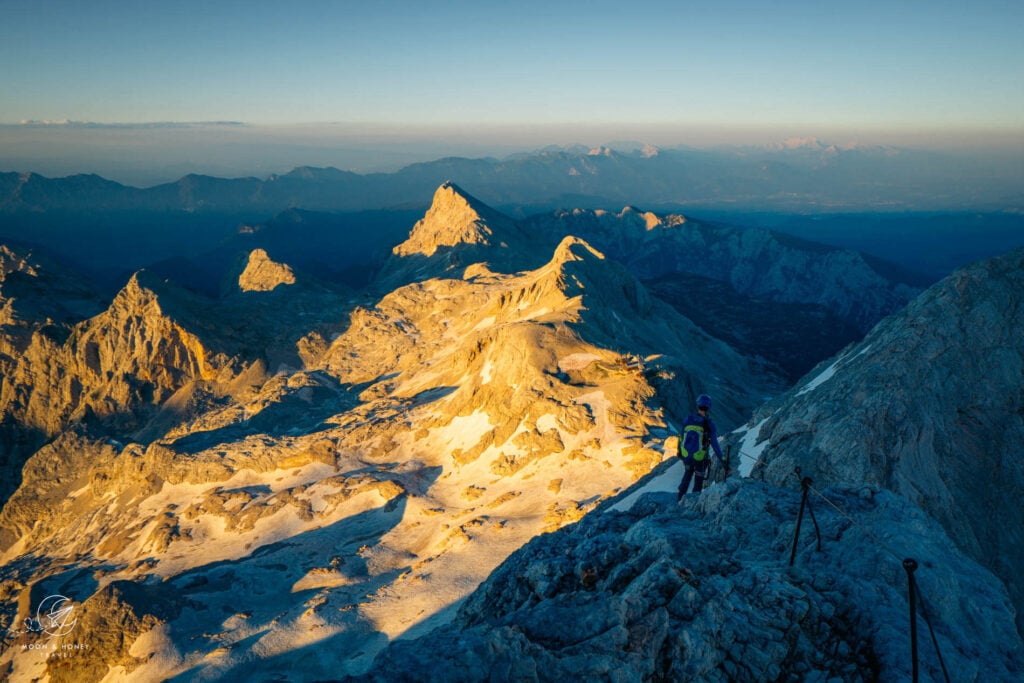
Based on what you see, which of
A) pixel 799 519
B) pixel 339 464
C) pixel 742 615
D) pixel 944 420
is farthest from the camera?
pixel 339 464

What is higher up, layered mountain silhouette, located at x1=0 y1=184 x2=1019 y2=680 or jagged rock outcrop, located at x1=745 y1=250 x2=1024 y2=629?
jagged rock outcrop, located at x1=745 y1=250 x2=1024 y2=629

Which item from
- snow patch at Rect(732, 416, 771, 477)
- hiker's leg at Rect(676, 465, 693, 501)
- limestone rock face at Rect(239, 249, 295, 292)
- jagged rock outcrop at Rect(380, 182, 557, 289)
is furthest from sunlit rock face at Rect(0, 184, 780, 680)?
limestone rock face at Rect(239, 249, 295, 292)

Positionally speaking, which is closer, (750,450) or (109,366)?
(750,450)

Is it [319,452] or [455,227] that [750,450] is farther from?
[455,227]

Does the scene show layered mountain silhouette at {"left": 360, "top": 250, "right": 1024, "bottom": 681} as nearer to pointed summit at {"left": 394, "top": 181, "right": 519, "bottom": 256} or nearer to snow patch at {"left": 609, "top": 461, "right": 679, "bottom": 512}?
snow patch at {"left": 609, "top": 461, "right": 679, "bottom": 512}

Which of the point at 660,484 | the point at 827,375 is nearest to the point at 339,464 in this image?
the point at 660,484

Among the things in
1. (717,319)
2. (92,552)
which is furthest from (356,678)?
(717,319)

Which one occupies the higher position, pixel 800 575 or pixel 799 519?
pixel 799 519

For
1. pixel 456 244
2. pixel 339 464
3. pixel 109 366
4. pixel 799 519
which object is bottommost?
pixel 109 366
